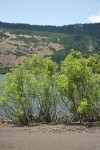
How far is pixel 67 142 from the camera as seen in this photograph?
21922 mm

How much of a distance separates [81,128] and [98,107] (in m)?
5.88

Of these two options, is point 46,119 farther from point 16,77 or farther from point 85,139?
point 85,139

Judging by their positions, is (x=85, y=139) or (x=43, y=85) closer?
(x=85, y=139)

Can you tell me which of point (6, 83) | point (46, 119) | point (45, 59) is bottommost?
point (46, 119)

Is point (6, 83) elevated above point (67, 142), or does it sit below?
above

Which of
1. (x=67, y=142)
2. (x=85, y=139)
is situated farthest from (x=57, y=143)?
(x=85, y=139)

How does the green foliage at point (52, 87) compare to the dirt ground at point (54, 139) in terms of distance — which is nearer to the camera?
the dirt ground at point (54, 139)

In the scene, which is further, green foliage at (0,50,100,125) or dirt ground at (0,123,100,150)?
green foliage at (0,50,100,125)

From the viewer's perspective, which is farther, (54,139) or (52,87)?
(52,87)

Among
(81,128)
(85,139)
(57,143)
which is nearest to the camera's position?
(57,143)

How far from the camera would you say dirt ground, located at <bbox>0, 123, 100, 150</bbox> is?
20484mm

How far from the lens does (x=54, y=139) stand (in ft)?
76.2

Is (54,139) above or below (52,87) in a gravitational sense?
below

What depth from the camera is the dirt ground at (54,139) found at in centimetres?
2048
